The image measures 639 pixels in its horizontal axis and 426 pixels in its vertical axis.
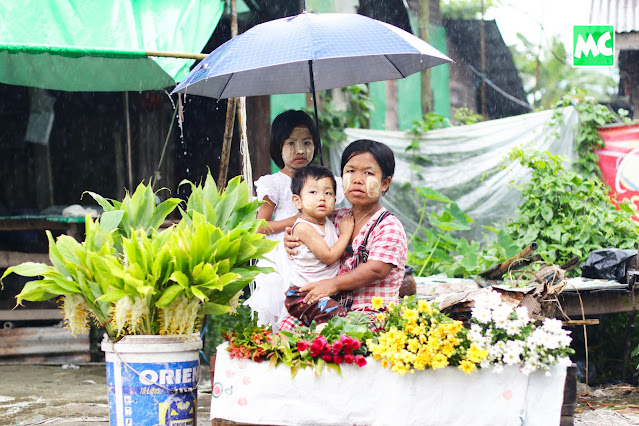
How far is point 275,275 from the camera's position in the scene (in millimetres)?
4199

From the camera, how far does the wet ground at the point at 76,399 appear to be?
4.81m

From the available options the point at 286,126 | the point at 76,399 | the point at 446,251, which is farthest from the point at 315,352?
the point at 446,251

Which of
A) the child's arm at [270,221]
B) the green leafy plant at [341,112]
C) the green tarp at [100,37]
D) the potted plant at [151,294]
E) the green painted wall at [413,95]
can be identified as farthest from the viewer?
the green painted wall at [413,95]

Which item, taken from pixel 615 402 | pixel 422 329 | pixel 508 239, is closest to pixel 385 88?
pixel 508 239

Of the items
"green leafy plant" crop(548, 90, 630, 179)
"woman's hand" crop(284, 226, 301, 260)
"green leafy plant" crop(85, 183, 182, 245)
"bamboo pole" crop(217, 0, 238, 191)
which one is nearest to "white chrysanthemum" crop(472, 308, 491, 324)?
"woman's hand" crop(284, 226, 301, 260)

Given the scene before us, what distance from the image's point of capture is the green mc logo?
26.4ft

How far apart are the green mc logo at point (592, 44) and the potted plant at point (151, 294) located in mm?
5952

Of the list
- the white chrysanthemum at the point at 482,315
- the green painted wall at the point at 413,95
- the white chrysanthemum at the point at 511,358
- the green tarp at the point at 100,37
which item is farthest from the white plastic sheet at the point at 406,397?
the green painted wall at the point at 413,95

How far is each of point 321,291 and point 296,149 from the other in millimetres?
1070

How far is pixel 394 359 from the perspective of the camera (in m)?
3.13

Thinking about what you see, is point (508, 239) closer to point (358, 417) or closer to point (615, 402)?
point (615, 402)

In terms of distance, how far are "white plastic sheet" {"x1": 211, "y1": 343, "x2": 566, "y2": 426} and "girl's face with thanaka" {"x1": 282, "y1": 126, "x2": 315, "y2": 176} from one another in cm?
148

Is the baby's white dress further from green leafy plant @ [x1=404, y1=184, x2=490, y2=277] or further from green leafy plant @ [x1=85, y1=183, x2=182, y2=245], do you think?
green leafy plant @ [x1=404, y1=184, x2=490, y2=277]

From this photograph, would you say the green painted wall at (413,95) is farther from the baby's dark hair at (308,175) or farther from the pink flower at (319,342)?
the pink flower at (319,342)
